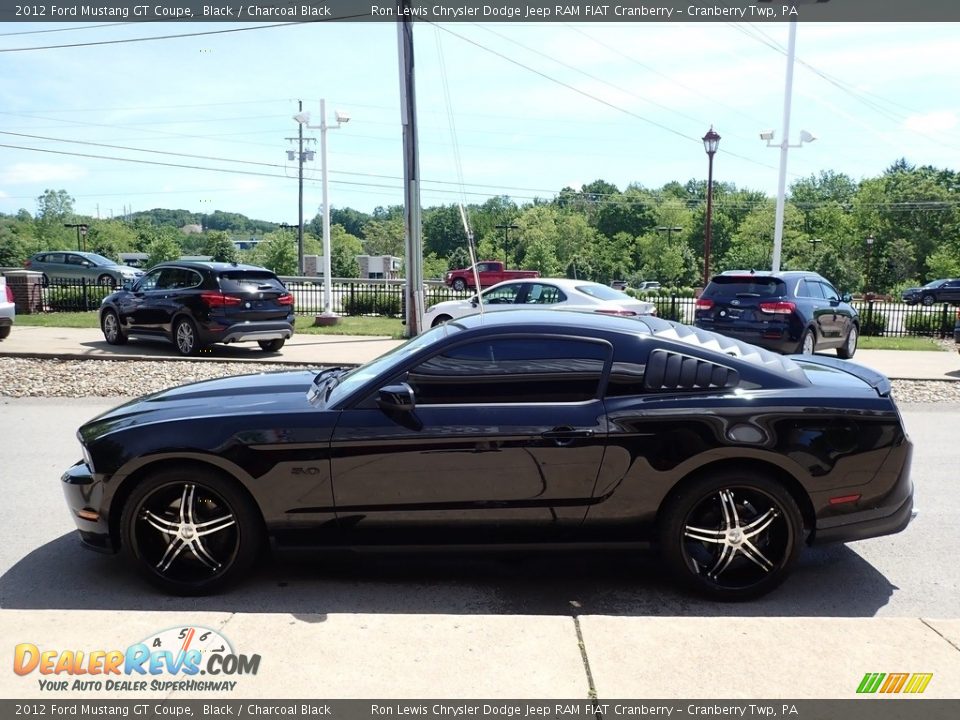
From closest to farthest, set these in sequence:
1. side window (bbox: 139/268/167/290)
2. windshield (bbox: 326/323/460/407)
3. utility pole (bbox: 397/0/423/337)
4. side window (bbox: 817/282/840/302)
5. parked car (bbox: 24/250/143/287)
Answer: windshield (bbox: 326/323/460/407), side window (bbox: 817/282/840/302), side window (bbox: 139/268/167/290), utility pole (bbox: 397/0/423/337), parked car (bbox: 24/250/143/287)

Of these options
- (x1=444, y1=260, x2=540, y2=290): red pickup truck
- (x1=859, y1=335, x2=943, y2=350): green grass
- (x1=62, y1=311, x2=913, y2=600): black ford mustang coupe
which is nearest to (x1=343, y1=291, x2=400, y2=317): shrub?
(x1=859, y1=335, x2=943, y2=350): green grass

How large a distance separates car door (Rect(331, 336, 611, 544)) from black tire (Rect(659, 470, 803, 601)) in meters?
0.49

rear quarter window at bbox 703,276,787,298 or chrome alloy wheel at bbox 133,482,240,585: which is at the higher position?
rear quarter window at bbox 703,276,787,298

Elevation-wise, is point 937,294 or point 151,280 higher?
point 151,280

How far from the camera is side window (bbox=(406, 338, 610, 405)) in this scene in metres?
4.07

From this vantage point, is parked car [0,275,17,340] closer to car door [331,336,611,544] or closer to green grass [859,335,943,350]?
car door [331,336,611,544]

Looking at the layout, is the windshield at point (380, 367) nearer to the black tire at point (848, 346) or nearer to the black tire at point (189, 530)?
the black tire at point (189, 530)

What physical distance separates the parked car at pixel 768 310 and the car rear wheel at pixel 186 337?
8.82 metres

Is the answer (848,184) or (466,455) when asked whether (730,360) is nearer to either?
(466,455)

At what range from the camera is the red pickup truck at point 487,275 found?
4131 cm

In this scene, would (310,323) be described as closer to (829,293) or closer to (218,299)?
(218,299)

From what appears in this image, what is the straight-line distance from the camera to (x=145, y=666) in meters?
2.96

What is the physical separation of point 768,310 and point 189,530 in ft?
36.2

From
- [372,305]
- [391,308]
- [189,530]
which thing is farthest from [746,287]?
[372,305]
